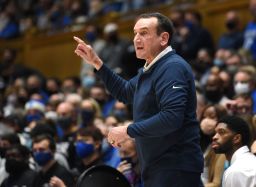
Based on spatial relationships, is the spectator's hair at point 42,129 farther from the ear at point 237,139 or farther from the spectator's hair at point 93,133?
the ear at point 237,139

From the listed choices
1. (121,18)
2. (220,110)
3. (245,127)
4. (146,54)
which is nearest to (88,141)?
(220,110)

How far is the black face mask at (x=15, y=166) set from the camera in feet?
22.2

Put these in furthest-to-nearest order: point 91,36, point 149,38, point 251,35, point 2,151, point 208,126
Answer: point 91,36, point 251,35, point 2,151, point 208,126, point 149,38

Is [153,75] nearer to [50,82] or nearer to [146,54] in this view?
[146,54]

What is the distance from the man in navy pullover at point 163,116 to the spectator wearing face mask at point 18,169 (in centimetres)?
259

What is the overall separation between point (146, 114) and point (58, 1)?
1118 centimetres

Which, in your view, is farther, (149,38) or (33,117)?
(33,117)

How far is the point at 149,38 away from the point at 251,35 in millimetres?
5784

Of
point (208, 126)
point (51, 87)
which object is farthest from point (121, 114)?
point (51, 87)

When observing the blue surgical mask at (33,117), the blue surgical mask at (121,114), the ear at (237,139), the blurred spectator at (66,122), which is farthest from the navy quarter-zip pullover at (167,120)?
the blue surgical mask at (33,117)

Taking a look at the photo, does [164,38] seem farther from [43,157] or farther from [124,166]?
[43,157]

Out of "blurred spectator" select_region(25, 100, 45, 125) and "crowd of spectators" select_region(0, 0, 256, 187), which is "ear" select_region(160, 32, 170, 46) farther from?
"blurred spectator" select_region(25, 100, 45, 125)

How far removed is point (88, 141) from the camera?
6703 millimetres

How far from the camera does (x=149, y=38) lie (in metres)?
4.29
